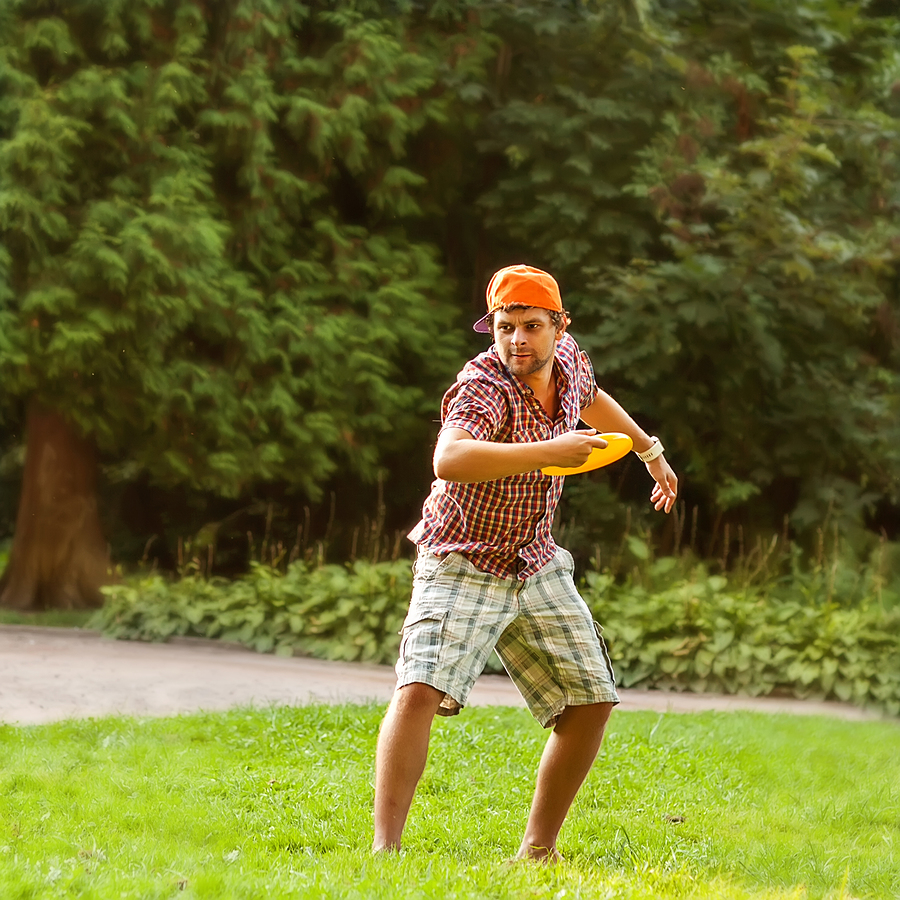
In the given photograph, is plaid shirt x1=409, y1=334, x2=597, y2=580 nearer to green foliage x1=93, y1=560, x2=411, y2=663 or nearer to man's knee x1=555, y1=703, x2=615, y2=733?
man's knee x1=555, y1=703, x2=615, y2=733

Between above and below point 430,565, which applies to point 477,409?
above

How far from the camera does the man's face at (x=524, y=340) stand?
3.42 meters

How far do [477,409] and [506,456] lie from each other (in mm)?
269

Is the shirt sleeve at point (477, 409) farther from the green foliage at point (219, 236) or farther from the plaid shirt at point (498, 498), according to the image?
the green foliage at point (219, 236)

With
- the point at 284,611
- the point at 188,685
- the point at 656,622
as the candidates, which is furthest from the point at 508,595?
the point at 284,611

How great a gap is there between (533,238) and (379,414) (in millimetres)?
2226

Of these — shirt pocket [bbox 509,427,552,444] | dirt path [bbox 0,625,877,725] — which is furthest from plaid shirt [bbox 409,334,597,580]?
dirt path [bbox 0,625,877,725]

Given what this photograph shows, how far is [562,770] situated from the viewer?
3.50m

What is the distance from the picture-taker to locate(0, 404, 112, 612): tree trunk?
11.2m

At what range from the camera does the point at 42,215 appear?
30.3ft

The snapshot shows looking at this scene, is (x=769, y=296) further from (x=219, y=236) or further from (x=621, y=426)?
(x=621, y=426)

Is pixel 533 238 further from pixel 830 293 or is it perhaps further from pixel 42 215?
pixel 42 215

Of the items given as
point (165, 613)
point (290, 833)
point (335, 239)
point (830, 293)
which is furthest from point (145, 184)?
point (290, 833)

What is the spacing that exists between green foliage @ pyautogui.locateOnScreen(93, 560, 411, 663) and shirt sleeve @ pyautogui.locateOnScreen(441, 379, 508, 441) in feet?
17.8
